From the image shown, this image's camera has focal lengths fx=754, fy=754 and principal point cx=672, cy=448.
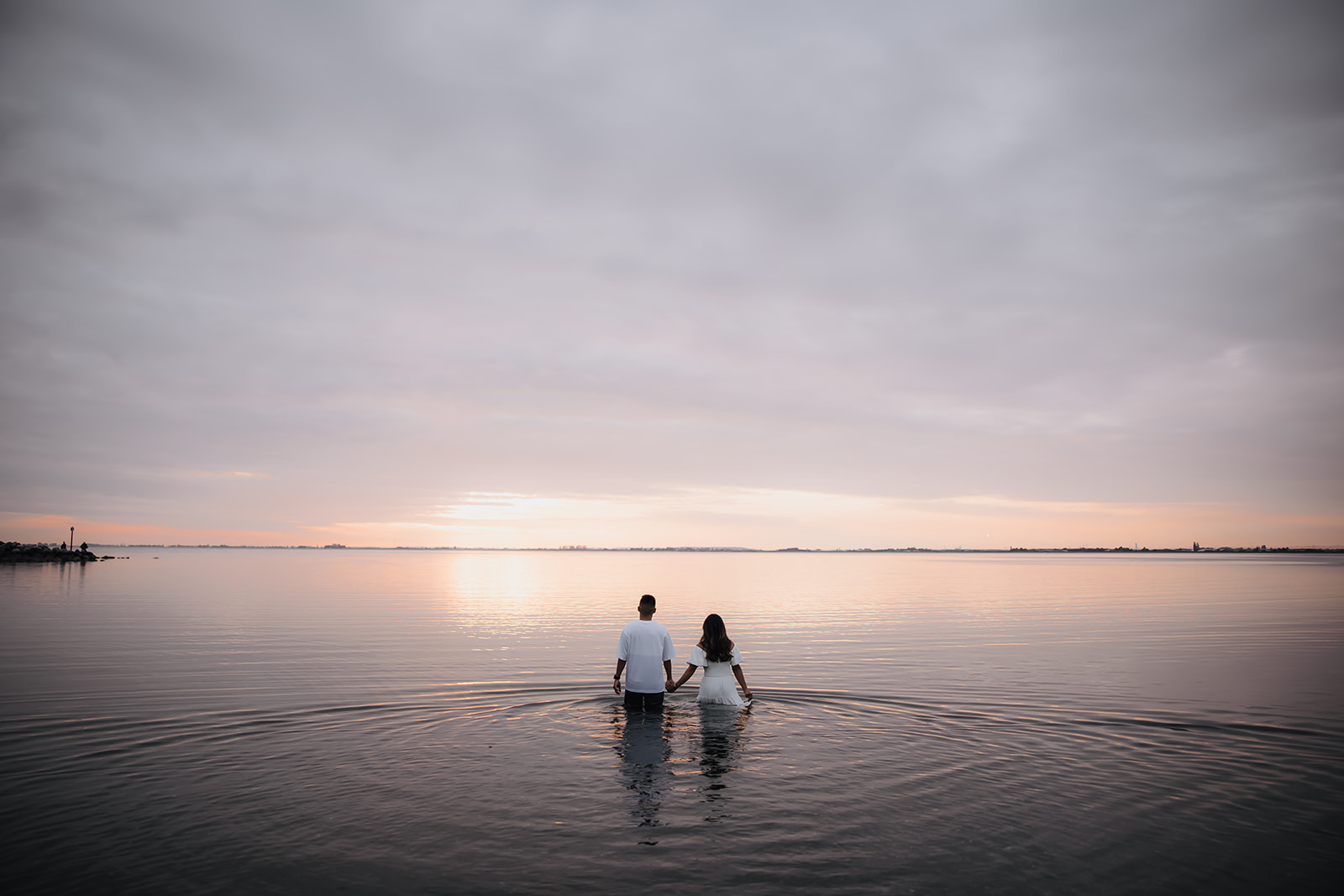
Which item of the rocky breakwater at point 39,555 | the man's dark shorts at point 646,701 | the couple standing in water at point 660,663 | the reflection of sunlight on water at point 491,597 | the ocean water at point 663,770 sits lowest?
the reflection of sunlight on water at point 491,597

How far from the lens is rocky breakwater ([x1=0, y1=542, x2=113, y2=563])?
106938mm

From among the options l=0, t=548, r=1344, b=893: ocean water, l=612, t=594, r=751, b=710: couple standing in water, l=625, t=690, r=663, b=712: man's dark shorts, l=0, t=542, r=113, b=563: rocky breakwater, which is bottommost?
l=0, t=548, r=1344, b=893: ocean water

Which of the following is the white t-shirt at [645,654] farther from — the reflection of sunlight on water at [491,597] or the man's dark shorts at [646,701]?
the reflection of sunlight on water at [491,597]

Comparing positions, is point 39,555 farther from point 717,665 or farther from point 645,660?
point 717,665

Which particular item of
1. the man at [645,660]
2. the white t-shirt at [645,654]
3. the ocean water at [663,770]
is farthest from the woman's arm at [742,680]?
the white t-shirt at [645,654]

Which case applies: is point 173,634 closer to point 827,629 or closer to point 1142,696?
point 827,629

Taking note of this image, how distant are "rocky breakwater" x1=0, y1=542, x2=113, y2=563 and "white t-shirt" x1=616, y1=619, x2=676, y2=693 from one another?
408ft

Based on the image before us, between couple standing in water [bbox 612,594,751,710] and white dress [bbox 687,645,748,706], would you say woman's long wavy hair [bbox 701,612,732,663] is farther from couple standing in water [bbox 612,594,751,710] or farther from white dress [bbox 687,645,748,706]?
white dress [bbox 687,645,748,706]

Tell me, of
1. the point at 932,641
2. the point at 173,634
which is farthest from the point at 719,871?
the point at 173,634

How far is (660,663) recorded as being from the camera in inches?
645

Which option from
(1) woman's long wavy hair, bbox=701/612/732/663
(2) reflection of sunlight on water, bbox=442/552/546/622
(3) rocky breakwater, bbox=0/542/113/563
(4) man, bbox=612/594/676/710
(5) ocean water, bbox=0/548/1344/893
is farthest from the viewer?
(3) rocky breakwater, bbox=0/542/113/563

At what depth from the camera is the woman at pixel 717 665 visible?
55.4 ft

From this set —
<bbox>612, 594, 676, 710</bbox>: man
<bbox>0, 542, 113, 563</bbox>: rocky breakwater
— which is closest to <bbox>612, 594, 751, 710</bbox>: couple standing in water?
<bbox>612, 594, 676, 710</bbox>: man

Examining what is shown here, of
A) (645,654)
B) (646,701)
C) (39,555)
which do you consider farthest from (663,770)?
(39,555)
